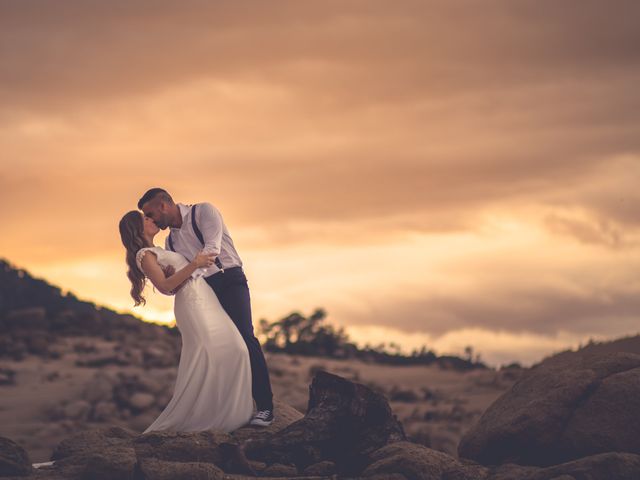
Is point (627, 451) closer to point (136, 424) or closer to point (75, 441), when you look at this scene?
point (75, 441)

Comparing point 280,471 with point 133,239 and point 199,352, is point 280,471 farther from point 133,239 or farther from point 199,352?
point 133,239

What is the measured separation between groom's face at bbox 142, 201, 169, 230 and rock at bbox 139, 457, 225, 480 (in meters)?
2.87

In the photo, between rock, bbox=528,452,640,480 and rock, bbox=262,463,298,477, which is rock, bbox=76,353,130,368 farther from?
rock, bbox=528,452,640,480

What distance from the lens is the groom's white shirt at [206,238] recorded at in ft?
37.8

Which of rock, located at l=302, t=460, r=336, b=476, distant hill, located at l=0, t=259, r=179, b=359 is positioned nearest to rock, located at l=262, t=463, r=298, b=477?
rock, located at l=302, t=460, r=336, b=476

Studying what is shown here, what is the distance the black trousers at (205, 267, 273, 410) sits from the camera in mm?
11922

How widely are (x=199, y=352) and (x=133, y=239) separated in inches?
59.8

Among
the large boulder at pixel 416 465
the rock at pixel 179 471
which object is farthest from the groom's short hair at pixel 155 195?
the large boulder at pixel 416 465

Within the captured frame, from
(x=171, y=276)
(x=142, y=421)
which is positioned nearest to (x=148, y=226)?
(x=171, y=276)

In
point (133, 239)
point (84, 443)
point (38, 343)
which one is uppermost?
point (133, 239)

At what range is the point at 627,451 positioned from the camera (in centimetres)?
1105

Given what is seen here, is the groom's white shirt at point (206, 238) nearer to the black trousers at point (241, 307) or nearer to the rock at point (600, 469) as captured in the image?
the black trousers at point (241, 307)

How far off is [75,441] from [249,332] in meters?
2.45

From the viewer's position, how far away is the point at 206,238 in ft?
37.9
